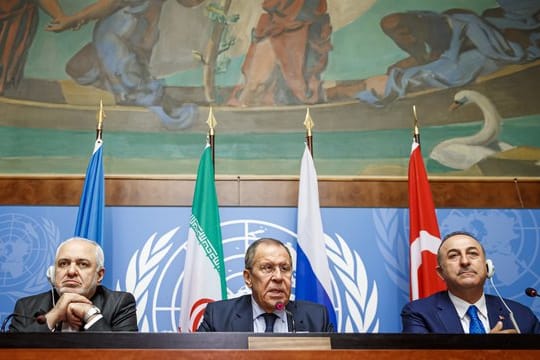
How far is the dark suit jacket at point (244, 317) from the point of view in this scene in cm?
342

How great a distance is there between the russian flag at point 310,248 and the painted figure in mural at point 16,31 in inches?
104

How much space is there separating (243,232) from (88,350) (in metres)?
2.88

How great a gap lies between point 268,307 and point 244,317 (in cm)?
14

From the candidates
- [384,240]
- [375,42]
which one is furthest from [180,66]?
[384,240]

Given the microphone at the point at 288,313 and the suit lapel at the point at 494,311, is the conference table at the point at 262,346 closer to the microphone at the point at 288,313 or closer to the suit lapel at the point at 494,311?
the microphone at the point at 288,313

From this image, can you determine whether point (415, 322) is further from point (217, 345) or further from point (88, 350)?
point (88, 350)

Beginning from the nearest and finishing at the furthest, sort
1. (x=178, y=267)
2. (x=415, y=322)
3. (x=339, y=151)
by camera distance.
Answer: (x=415, y=322) → (x=178, y=267) → (x=339, y=151)

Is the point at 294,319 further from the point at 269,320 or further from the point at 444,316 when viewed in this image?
the point at 444,316

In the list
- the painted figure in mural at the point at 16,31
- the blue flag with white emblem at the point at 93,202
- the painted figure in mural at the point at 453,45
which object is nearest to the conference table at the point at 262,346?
the blue flag with white emblem at the point at 93,202

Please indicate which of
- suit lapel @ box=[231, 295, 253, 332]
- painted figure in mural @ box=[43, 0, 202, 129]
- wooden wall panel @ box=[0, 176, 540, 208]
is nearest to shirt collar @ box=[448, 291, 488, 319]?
suit lapel @ box=[231, 295, 253, 332]

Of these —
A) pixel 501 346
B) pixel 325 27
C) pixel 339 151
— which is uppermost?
pixel 325 27

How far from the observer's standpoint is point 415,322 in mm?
3467

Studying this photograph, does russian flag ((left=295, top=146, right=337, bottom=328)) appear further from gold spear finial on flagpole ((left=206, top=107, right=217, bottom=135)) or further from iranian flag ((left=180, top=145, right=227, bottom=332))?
gold spear finial on flagpole ((left=206, top=107, right=217, bottom=135))

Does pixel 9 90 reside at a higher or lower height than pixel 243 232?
higher
